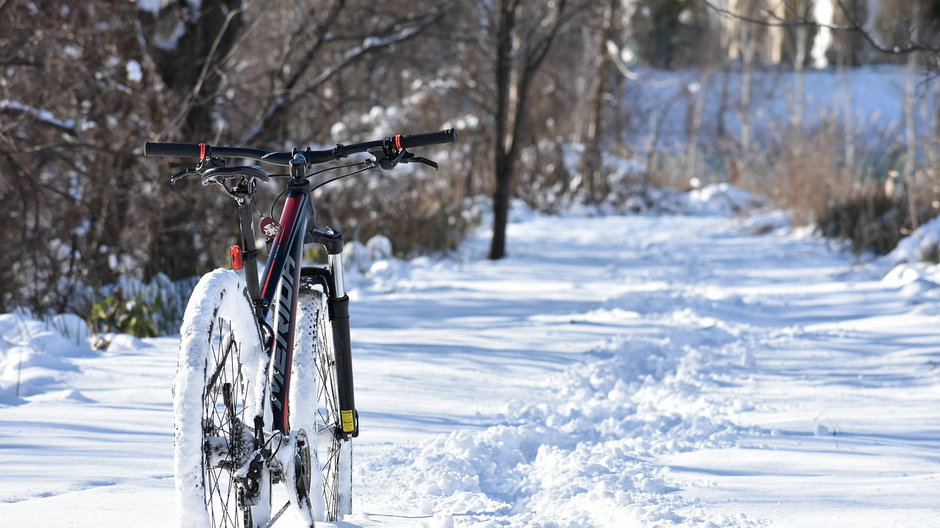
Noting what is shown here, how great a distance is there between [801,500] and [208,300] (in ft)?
6.77

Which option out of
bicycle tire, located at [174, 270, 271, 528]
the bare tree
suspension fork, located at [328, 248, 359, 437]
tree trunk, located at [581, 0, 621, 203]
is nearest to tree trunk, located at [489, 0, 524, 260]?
the bare tree

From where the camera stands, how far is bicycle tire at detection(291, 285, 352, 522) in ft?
8.11

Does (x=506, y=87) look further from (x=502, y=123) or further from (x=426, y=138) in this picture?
(x=426, y=138)

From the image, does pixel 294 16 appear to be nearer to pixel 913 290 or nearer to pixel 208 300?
pixel 913 290

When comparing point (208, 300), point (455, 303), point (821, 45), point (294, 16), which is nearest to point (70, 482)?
point (208, 300)

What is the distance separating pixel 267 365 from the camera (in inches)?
88.4

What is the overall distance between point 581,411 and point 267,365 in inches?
88.8

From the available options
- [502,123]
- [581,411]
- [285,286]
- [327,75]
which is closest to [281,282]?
[285,286]

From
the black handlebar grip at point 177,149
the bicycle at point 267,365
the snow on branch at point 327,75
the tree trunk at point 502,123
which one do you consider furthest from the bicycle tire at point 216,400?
the tree trunk at point 502,123

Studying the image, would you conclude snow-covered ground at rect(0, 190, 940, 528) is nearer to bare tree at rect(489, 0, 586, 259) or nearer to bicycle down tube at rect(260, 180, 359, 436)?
bicycle down tube at rect(260, 180, 359, 436)

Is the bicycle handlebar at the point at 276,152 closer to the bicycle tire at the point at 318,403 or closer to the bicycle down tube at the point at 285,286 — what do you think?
the bicycle down tube at the point at 285,286

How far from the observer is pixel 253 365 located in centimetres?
226

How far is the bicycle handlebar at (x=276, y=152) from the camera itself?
2.42 m

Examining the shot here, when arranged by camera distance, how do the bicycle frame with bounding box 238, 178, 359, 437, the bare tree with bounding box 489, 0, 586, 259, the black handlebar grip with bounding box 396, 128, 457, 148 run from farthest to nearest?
the bare tree with bounding box 489, 0, 586, 259
the black handlebar grip with bounding box 396, 128, 457, 148
the bicycle frame with bounding box 238, 178, 359, 437
